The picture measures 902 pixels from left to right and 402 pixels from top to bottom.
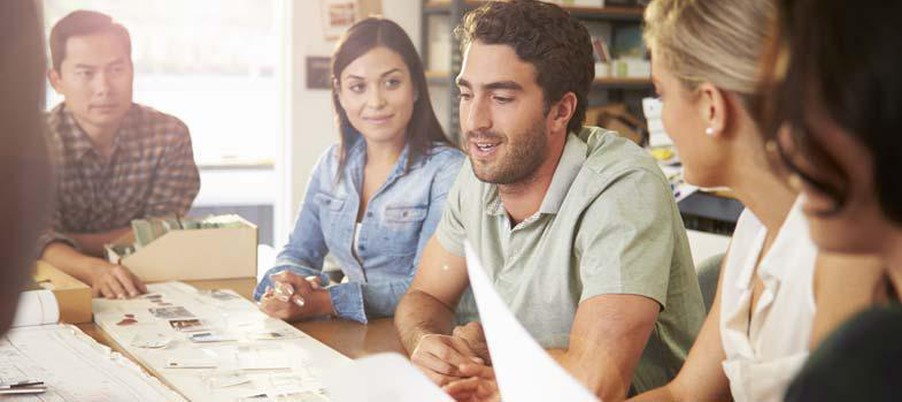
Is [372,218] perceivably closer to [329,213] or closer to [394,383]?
[329,213]

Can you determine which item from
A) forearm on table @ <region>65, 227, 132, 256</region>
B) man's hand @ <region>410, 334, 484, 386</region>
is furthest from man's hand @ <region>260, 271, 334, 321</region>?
forearm on table @ <region>65, 227, 132, 256</region>

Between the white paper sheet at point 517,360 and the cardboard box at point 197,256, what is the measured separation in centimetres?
146

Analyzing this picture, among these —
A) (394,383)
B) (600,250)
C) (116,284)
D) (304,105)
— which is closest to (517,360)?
(394,383)

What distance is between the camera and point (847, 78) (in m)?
0.58

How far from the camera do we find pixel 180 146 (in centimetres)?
296

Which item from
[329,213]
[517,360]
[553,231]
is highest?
[517,360]

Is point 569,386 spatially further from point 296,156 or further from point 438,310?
point 296,156

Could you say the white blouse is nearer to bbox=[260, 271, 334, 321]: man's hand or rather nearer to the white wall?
bbox=[260, 271, 334, 321]: man's hand

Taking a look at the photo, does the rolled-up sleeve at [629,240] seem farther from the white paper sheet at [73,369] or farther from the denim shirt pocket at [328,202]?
the denim shirt pocket at [328,202]

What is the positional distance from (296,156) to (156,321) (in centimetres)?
305

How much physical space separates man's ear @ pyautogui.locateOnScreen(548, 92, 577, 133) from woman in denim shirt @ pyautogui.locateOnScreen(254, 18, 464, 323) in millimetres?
597

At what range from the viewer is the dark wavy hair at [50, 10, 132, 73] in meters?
2.78

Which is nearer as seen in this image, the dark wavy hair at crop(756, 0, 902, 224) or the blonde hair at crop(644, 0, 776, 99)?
the dark wavy hair at crop(756, 0, 902, 224)

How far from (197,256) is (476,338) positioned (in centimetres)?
87
